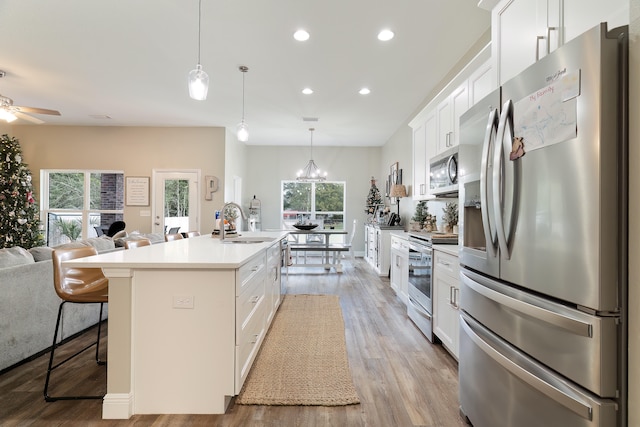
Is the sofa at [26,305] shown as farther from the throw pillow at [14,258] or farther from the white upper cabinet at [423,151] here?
the white upper cabinet at [423,151]

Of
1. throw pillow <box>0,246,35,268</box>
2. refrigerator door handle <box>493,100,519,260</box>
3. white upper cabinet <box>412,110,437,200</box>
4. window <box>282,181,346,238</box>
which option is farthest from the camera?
window <box>282,181,346,238</box>

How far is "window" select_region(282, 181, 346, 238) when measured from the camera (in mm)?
8055

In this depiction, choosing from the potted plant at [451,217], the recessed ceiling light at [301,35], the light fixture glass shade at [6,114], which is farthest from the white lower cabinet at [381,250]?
the light fixture glass shade at [6,114]

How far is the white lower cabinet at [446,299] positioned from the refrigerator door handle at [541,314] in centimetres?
85

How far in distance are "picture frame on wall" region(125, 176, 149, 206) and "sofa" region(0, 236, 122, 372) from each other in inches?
157

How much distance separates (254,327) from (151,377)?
0.67 meters

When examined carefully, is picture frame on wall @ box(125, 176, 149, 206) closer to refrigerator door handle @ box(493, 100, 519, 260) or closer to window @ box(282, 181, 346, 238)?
window @ box(282, 181, 346, 238)

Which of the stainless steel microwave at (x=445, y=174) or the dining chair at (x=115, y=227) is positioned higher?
the stainless steel microwave at (x=445, y=174)

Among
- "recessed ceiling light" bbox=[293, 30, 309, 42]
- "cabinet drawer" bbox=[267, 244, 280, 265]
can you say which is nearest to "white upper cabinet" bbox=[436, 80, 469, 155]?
"recessed ceiling light" bbox=[293, 30, 309, 42]

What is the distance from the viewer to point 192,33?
289 cm

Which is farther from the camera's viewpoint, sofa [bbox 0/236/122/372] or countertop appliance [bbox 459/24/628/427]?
sofa [bbox 0/236/122/372]

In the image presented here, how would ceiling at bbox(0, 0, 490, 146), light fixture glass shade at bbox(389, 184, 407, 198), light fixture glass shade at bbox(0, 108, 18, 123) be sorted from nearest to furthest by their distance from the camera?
ceiling at bbox(0, 0, 490, 146) < light fixture glass shade at bbox(0, 108, 18, 123) < light fixture glass shade at bbox(389, 184, 407, 198)

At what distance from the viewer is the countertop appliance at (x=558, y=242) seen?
897mm

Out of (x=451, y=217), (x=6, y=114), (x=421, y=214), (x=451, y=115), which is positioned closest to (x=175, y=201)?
(x=6, y=114)
